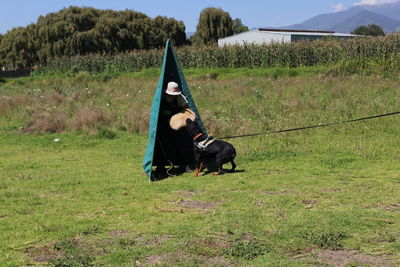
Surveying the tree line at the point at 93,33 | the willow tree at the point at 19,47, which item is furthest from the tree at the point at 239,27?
the willow tree at the point at 19,47

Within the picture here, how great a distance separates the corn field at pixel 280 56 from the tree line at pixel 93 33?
16281 millimetres

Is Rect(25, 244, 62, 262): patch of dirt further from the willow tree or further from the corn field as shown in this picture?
the willow tree

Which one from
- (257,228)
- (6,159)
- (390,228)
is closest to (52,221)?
(257,228)

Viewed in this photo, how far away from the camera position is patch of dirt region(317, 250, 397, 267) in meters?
4.45

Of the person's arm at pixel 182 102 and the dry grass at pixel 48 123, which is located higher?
the person's arm at pixel 182 102

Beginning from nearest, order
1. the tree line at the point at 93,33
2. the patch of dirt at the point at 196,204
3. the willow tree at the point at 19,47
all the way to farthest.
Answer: the patch of dirt at the point at 196,204 < the tree line at the point at 93,33 < the willow tree at the point at 19,47

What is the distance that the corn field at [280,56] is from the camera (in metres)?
25.3

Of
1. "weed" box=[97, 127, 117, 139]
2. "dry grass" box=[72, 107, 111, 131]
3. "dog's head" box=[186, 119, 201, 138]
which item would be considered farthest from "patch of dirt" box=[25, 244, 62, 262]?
"dry grass" box=[72, 107, 111, 131]

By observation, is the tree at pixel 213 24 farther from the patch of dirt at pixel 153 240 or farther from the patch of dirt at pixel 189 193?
the patch of dirt at pixel 153 240

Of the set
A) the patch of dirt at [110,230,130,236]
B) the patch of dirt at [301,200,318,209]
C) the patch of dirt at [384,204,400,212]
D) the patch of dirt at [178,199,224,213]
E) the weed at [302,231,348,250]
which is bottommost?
the patch of dirt at [384,204,400,212]

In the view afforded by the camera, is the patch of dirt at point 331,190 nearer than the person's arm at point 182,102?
Yes

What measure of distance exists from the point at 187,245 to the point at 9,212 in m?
3.08

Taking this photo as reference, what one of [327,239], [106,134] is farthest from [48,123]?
[327,239]

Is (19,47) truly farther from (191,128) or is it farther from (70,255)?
(70,255)
